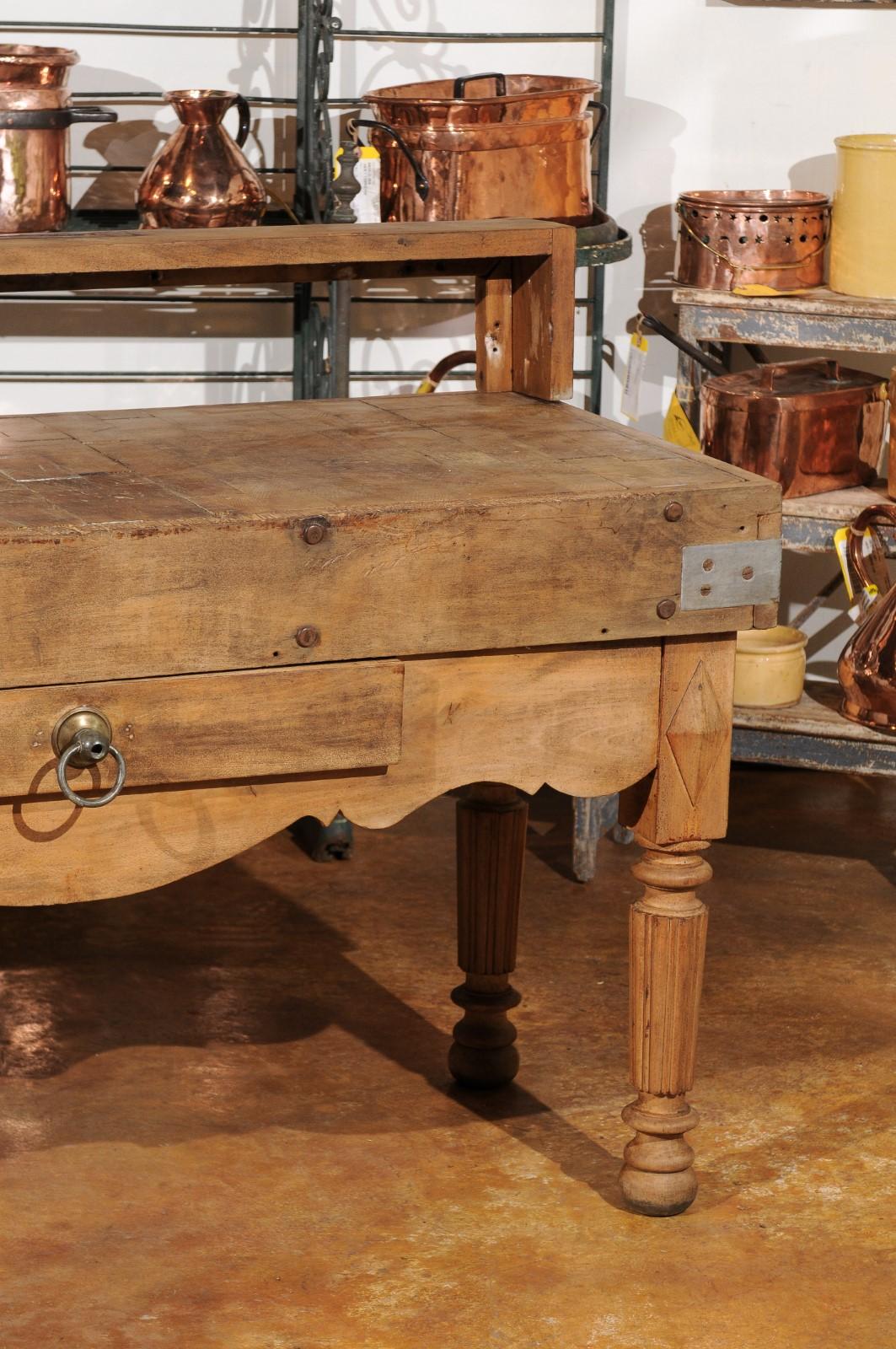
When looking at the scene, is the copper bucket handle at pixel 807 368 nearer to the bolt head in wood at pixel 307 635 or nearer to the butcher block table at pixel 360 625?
the butcher block table at pixel 360 625

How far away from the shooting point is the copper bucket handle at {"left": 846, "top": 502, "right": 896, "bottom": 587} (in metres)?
3.28

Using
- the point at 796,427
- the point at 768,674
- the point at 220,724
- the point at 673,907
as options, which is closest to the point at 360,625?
the point at 220,724

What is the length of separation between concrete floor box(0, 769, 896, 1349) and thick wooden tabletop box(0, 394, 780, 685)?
0.76 metres

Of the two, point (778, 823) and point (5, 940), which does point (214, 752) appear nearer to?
point (5, 940)

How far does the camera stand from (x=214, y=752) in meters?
2.11

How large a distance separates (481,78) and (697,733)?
4.88ft

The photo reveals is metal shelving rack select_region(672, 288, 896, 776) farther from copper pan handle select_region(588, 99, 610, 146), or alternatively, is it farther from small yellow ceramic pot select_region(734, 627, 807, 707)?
copper pan handle select_region(588, 99, 610, 146)

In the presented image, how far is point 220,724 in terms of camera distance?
210 centimetres

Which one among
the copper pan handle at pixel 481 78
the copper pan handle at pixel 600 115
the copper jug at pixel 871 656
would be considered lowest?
the copper jug at pixel 871 656

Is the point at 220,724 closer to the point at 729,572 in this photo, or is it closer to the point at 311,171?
the point at 729,572

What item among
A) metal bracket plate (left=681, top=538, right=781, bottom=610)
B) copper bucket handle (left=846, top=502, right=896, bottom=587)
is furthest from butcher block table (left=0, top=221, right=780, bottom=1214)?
copper bucket handle (left=846, top=502, right=896, bottom=587)

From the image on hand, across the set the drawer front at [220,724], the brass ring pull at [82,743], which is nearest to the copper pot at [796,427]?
the drawer front at [220,724]

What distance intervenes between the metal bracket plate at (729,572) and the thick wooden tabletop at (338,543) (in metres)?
0.01

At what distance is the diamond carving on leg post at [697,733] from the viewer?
7.64ft
